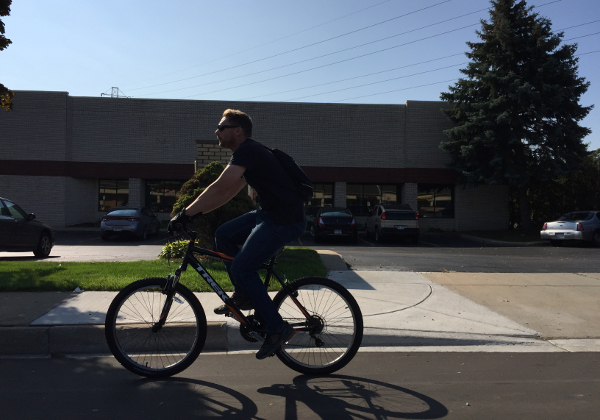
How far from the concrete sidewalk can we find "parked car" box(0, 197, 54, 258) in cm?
589

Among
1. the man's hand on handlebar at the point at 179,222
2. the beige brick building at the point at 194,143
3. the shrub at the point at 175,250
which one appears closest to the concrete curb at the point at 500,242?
the beige brick building at the point at 194,143

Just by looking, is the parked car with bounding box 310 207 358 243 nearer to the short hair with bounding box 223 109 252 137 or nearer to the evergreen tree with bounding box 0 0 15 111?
the evergreen tree with bounding box 0 0 15 111

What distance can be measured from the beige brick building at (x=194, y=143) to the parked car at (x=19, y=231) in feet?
51.3

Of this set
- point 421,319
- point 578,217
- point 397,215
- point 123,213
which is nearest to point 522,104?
point 578,217

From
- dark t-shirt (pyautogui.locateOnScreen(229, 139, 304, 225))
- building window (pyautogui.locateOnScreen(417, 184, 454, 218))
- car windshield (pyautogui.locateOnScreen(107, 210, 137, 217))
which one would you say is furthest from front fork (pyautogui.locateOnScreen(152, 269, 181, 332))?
building window (pyautogui.locateOnScreen(417, 184, 454, 218))

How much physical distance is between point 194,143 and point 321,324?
25.7 metres

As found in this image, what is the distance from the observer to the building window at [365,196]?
2953cm

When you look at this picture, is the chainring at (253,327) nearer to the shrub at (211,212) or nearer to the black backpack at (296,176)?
the black backpack at (296,176)

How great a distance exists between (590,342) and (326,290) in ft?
10.8

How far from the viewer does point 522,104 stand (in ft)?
78.7

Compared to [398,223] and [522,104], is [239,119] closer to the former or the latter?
[398,223]

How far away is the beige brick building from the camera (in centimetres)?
2814

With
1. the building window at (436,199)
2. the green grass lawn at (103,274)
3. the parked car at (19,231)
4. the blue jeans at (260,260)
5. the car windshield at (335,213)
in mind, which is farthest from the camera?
the building window at (436,199)

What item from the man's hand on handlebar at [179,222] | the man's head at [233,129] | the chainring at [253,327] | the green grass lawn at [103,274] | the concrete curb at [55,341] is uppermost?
the man's head at [233,129]
